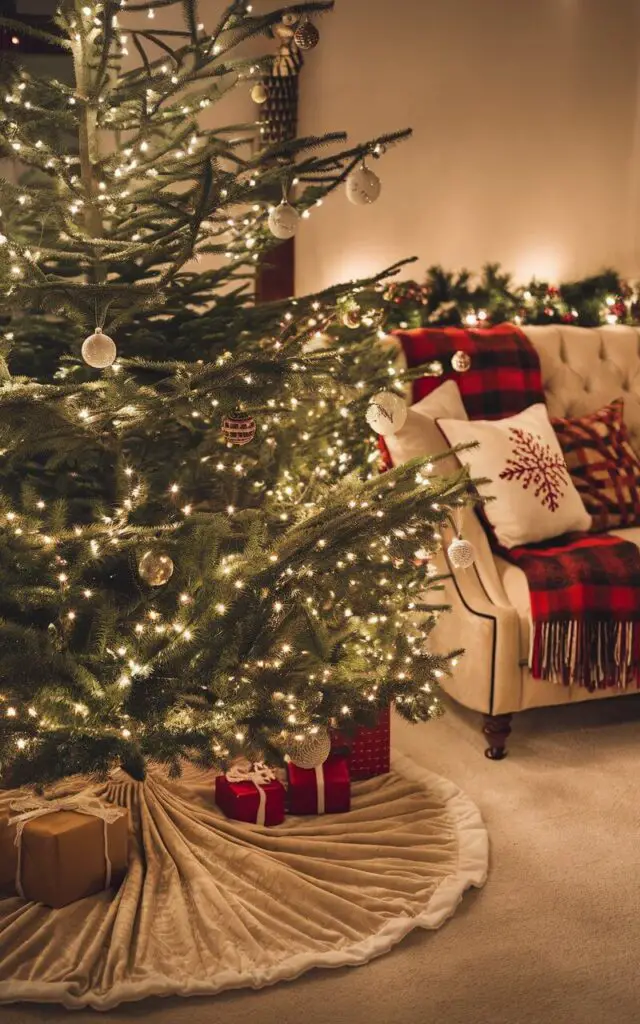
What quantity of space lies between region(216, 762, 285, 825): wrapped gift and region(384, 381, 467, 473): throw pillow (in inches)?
38.5

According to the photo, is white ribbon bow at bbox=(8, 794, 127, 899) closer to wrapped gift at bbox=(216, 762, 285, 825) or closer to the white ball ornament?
wrapped gift at bbox=(216, 762, 285, 825)

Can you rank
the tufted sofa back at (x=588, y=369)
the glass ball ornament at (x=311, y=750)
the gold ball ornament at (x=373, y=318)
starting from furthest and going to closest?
1. the tufted sofa back at (x=588, y=369)
2. the gold ball ornament at (x=373, y=318)
3. the glass ball ornament at (x=311, y=750)

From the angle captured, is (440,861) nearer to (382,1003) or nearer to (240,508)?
(382,1003)

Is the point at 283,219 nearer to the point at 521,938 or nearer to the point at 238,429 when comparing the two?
the point at 238,429

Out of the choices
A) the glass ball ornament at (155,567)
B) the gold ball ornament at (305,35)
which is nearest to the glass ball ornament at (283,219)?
the gold ball ornament at (305,35)

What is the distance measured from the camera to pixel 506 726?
275 centimetres

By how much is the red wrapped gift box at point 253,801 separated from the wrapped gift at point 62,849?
313mm

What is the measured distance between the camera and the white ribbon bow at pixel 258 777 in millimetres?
2350

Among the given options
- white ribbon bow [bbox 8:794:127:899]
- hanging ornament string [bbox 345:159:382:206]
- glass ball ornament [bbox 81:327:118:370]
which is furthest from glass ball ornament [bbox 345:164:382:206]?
white ribbon bow [bbox 8:794:127:899]

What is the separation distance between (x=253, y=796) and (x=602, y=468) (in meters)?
1.52

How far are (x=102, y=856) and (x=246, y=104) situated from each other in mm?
3107

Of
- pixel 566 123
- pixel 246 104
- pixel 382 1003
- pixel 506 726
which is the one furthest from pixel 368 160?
pixel 382 1003

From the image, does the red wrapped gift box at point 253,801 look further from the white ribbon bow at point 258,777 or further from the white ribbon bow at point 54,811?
the white ribbon bow at point 54,811

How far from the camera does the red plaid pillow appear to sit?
3.13 meters
